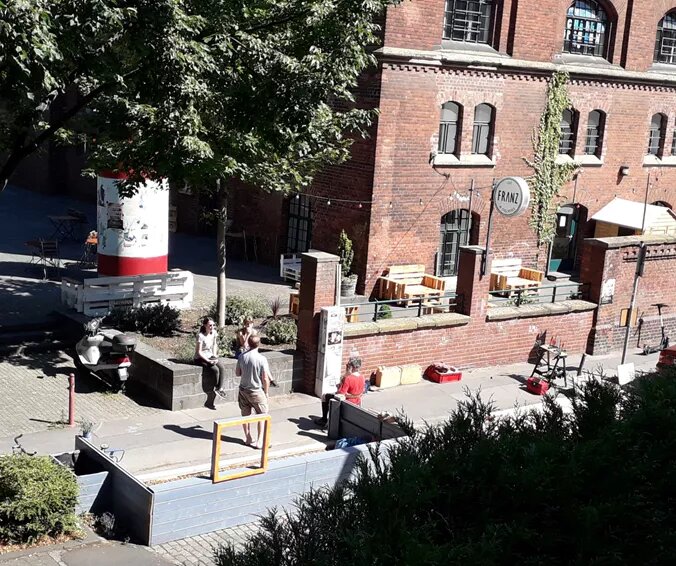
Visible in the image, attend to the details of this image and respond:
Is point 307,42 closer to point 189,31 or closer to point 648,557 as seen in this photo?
point 189,31

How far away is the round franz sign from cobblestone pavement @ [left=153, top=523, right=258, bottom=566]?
11054 millimetres

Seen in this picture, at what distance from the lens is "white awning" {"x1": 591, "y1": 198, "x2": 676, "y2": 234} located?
2689cm

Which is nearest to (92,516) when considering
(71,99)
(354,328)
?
(354,328)

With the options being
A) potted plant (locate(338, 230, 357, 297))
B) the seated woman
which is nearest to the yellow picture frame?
the seated woman

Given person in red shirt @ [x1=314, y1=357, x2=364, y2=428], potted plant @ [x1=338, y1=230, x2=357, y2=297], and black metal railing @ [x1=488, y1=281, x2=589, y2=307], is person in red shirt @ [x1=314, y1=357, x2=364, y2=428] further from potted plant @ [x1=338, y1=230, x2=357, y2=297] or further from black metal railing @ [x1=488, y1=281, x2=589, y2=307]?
potted plant @ [x1=338, y1=230, x2=357, y2=297]

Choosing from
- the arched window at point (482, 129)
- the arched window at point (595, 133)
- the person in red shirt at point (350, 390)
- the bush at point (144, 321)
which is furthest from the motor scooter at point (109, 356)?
the arched window at point (595, 133)

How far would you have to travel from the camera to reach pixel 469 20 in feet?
80.9

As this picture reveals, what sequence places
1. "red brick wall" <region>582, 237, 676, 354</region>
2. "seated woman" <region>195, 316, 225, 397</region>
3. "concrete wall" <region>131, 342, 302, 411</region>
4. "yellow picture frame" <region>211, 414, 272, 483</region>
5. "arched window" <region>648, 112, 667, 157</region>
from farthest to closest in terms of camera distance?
"arched window" <region>648, 112, 667, 157</region>
"red brick wall" <region>582, 237, 676, 354</region>
"seated woman" <region>195, 316, 225, 397</region>
"concrete wall" <region>131, 342, 302, 411</region>
"yellow picture frame" <region>211, 414, 272, 483</region>

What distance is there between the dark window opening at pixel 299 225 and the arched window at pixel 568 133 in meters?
7.92

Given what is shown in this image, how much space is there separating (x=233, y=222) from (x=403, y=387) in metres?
10.9

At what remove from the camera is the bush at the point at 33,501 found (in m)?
10.6

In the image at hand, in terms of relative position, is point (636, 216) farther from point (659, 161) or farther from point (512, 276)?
point (512, 276)

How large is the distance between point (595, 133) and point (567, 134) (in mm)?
1240

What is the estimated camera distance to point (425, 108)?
925 inches
